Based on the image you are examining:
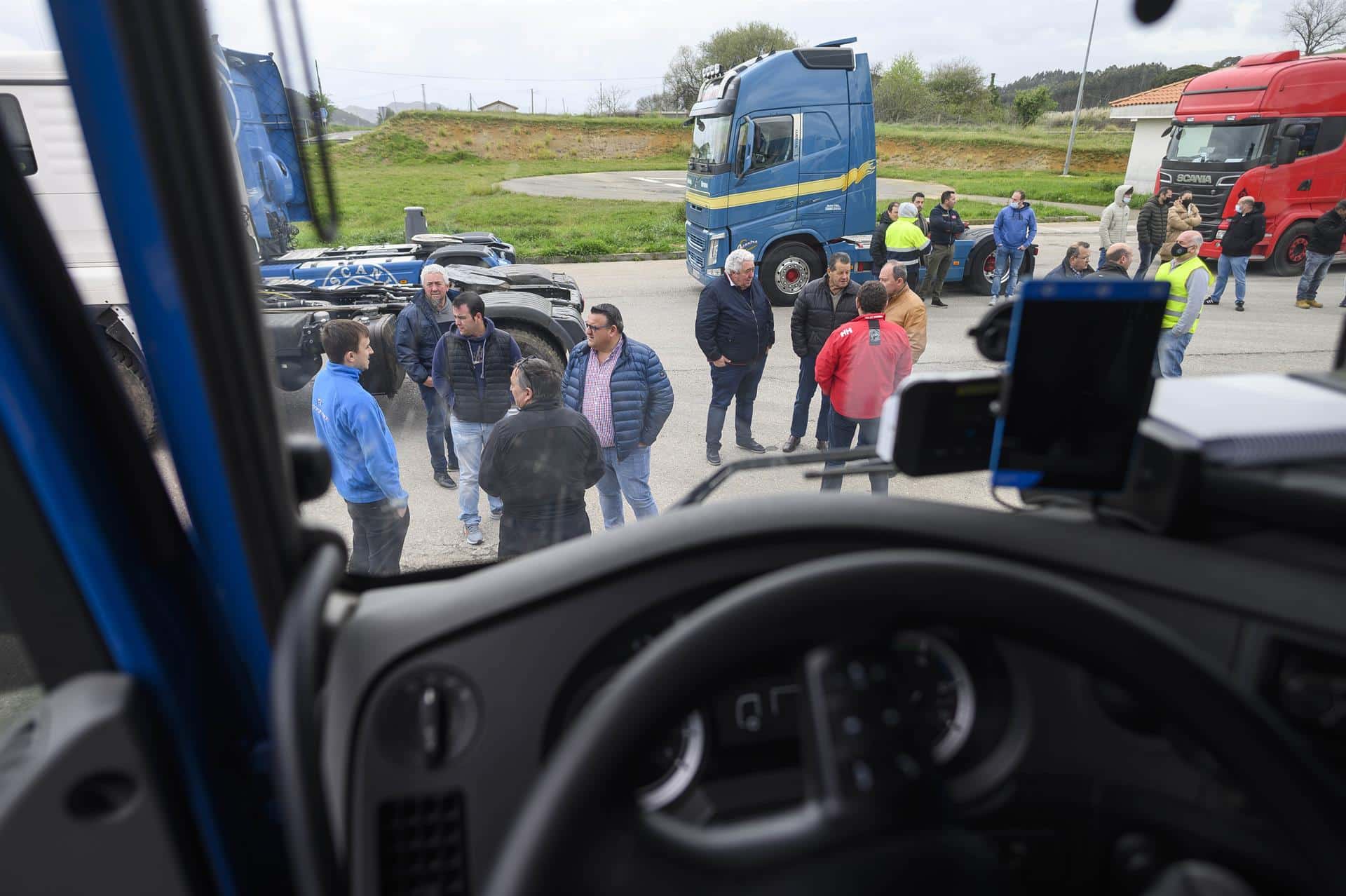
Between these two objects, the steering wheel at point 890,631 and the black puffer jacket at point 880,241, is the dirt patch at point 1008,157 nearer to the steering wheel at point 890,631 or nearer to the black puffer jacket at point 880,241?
the black puffer jacket at point 880,241

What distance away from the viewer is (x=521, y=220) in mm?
18406

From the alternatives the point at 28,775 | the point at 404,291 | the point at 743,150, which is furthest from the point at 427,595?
the point at 743,150

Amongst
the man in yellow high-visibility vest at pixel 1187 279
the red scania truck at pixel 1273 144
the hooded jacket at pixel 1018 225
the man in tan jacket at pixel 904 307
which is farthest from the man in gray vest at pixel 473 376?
the red scania truck at pixel 1273 144

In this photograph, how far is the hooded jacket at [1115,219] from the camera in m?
6.02

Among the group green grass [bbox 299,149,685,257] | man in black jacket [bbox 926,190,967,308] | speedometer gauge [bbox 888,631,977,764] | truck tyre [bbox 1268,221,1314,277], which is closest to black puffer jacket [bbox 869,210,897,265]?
man in black jacket [bbox 926,190,967,308]

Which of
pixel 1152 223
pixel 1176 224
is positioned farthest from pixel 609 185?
pixel 1176 224

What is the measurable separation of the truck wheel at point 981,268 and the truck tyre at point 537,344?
147 inches

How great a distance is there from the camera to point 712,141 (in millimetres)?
10984

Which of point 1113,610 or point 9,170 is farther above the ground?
point 9,170

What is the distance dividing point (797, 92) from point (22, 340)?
10.8 meters

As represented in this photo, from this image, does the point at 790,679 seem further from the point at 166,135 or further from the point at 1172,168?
the point at 1172,168

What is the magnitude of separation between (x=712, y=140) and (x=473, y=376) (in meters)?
7.58

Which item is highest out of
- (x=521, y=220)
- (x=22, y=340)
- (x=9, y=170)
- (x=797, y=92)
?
(x=797, y=92)

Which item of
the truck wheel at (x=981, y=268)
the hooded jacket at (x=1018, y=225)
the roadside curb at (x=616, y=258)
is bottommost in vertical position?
the roadside curb at (x=616, y=258)
